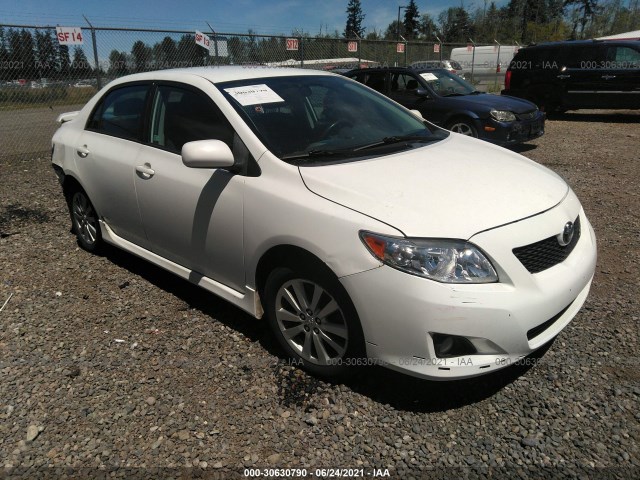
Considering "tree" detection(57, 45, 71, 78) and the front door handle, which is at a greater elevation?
"tree" detection(57, 45, 71, 78)

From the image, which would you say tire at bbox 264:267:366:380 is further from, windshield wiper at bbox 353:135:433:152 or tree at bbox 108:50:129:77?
tree at bbox 108:50:129:77

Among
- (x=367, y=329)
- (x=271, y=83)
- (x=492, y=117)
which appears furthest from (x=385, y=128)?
(x=492, y=117)

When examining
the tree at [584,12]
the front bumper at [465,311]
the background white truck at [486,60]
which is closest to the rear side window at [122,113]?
the front bumper at [465,311]

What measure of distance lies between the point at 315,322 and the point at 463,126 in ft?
22.9

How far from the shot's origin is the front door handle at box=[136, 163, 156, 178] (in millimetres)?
3310

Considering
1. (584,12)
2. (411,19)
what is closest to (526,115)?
(584,12)

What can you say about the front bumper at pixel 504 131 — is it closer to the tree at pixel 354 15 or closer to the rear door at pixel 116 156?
the rear door at pixel 116 156

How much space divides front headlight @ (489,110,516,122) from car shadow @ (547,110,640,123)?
6073 millimetres

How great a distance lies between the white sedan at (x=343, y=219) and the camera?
219 centimetres

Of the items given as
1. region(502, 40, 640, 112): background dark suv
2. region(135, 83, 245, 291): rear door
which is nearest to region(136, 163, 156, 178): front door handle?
region(135, 83, 245, 291): rear door

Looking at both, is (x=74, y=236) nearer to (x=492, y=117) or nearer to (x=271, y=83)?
(x=271, y=83)

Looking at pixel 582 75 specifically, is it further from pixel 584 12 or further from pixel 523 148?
pixel 584 12

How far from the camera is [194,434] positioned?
94.1 inches

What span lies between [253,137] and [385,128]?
3.39ft
